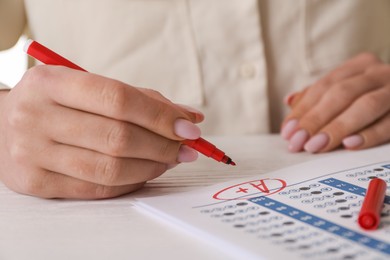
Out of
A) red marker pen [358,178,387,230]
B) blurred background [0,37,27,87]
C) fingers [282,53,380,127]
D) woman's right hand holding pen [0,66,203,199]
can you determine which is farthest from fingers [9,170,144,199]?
blurred background [0,37,27,87]

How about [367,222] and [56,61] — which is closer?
[367,222]

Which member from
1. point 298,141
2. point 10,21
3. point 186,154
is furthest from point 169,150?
point 10,21

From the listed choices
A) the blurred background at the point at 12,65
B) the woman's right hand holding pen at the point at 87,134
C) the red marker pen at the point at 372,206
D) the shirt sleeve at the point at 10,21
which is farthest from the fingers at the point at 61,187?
the blurred background at the point at 12,65

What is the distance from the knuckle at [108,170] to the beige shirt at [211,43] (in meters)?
0.43

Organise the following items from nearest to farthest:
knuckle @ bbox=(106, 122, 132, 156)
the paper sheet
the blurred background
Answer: the paper sheet
knuckle @ bbox=(106, 122, 132, 156)
the blurred background

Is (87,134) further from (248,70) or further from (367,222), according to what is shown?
(248,70)

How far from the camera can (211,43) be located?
921 mm

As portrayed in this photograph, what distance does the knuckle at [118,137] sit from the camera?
0.50 metres

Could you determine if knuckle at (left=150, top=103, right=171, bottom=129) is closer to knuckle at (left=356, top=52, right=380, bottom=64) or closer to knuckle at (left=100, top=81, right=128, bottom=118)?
knuckle at (left=100, top=81, right=128, bottom=118)

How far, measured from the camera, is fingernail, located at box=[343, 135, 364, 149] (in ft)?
2.36

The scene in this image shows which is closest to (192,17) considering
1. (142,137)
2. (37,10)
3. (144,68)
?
(144,68)

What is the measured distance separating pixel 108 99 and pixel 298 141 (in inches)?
12.3

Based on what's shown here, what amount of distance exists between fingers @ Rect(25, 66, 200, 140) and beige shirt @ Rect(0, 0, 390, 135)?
0.42 meters

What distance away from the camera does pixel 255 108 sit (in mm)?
935
